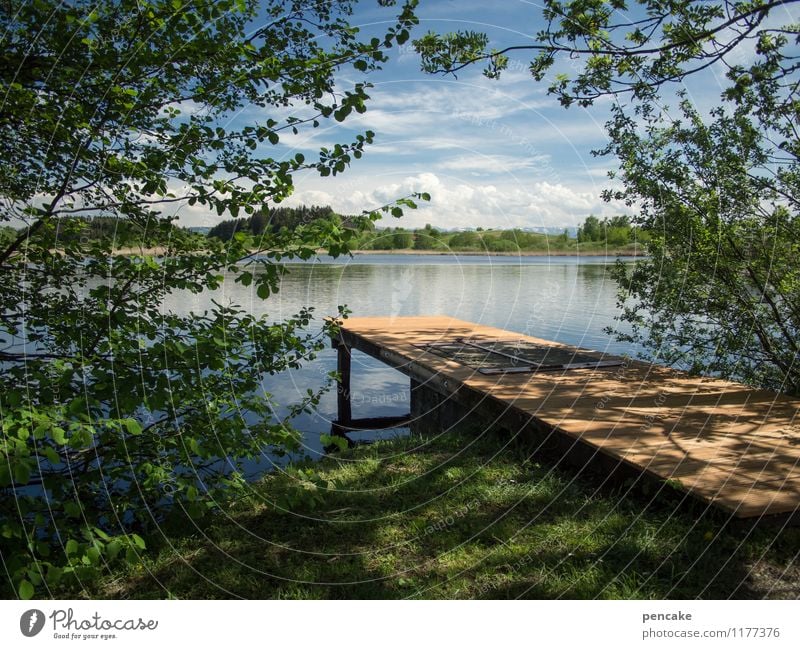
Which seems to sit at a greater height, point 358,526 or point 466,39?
point 466,39

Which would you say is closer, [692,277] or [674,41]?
[674,41]

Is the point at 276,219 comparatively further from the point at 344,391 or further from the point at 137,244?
the point at 344,391

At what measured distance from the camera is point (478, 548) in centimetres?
297

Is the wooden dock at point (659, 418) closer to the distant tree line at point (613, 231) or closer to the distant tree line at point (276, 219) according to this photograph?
the distant tree line at point (613, 231)

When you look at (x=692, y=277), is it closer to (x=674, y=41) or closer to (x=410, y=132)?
(x=674, y=41)

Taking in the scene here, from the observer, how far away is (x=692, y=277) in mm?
5707

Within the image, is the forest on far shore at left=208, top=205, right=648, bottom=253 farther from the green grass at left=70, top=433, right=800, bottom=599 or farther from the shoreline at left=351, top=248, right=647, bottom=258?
the green grass at left=70, top=433, right=800, bottom=599

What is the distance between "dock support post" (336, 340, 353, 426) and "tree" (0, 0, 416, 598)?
603cm

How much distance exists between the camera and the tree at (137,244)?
2781 mm

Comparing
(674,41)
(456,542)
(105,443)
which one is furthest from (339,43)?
(456,542)

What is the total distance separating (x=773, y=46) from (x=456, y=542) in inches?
129

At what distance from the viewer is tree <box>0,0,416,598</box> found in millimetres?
2781

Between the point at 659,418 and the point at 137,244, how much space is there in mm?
3475
